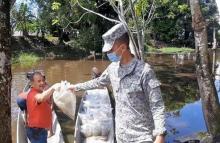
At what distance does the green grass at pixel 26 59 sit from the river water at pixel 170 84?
629 millimetres

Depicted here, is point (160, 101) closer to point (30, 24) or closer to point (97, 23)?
point (97, 23)

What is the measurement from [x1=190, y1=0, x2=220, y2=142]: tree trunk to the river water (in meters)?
2.36

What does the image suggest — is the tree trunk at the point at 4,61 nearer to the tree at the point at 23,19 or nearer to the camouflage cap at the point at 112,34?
the camouflage cap at the point at 112,34

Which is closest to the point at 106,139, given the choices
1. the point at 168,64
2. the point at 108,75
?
the point at 108,75

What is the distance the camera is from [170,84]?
76.0ft

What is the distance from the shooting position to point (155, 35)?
47.5 metres

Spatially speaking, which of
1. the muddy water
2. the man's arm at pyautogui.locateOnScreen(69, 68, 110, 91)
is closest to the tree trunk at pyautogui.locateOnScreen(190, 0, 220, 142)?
the man's arm at pyautogui.locateOnScreen(69, 68, 110, 91)

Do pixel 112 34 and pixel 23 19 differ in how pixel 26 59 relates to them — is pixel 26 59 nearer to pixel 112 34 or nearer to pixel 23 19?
pixel 23 19

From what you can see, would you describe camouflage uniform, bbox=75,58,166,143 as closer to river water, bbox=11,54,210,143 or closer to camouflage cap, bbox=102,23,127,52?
camouflage cap, bbox=102,23,127,52

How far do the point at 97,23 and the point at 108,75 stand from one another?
32778mm

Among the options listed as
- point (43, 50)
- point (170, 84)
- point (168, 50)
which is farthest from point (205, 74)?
point (168, 50)


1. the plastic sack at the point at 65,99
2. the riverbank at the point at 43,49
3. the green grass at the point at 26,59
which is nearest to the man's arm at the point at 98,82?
the plastic sack at the point at 65,99

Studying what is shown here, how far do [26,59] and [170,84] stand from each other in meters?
12.9

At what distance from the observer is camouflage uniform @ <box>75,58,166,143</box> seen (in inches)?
143
